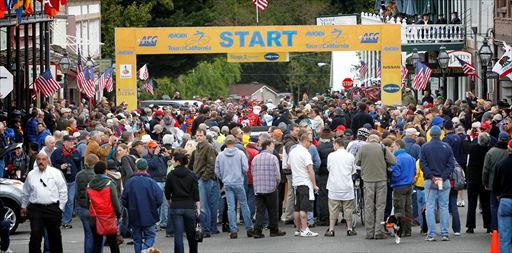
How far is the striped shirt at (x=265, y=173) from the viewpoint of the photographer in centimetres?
2302

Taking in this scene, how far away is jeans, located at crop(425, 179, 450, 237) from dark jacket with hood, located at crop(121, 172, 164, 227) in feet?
15.1

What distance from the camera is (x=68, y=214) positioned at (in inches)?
1005

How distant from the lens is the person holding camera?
1975 centimetres

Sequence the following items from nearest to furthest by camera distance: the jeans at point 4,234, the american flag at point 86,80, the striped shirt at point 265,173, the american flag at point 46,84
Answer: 1. the jeans at point 4,234
2. the striped shirt at point 265,173
3. the american flag at point 46,84
4. the american flag at point 86,80

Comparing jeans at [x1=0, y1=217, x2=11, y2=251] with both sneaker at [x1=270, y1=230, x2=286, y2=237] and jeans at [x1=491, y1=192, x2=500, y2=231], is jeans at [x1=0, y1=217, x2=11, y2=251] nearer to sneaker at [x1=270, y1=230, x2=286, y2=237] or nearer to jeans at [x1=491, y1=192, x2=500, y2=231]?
sneaker at [x1=270, y1=230, x2=286, y2=237]

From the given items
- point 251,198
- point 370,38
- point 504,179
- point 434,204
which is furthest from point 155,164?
point 370,38

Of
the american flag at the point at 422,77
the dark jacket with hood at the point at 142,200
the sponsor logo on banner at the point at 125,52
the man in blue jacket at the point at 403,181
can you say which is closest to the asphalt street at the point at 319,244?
the man in blue jacket at the point at 403,181

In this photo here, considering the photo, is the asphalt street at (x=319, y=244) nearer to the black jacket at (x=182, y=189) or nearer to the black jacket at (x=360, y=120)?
the black jacket at (x=182, y=189)

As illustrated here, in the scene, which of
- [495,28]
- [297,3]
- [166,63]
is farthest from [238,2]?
[495,28]

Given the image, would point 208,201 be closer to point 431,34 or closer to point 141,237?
point 141,237

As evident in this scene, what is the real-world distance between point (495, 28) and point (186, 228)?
88.5 feet

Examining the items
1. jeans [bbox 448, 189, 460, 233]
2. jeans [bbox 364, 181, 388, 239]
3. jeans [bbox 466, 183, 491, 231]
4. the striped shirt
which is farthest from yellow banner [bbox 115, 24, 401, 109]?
jeans [bbox 364, 181, 388, 239]

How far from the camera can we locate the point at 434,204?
21984 millimetres

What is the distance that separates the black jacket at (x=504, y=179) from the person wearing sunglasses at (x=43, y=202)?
19.7 feet
